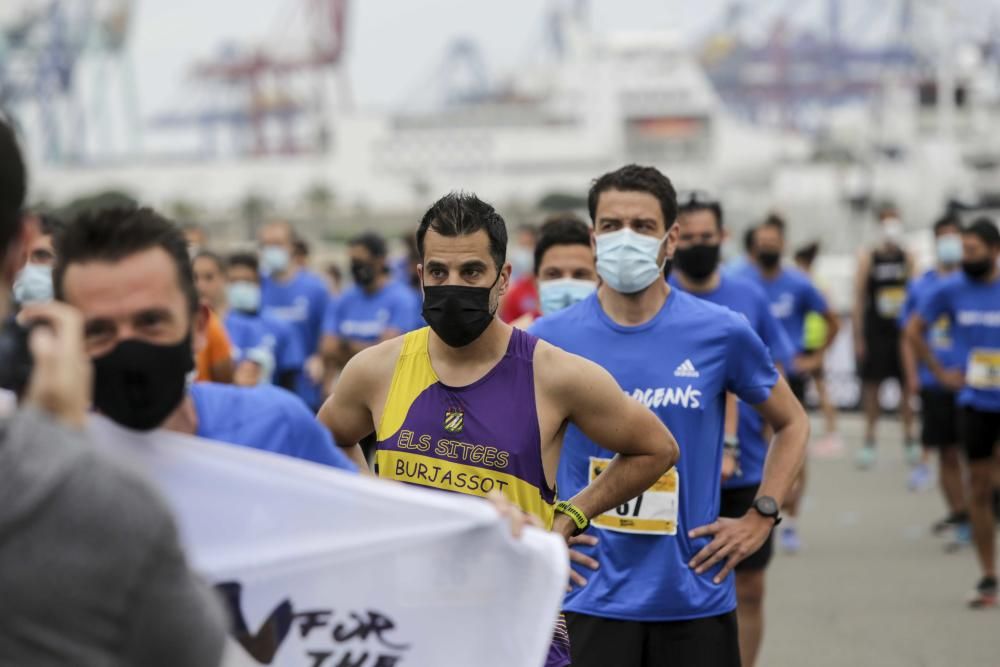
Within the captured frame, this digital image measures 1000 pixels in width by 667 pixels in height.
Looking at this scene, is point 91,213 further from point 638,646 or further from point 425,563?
point 638,646

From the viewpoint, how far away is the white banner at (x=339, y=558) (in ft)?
7.04

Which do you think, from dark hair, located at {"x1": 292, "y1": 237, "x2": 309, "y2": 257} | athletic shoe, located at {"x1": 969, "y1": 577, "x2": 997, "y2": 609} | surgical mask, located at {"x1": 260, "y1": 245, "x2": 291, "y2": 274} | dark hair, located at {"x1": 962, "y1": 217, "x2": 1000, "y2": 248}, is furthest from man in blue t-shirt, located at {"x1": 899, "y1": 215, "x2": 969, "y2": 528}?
dark hair, located at {"x1": 292, "y1": 237, "x2": 309, "y2": 257}

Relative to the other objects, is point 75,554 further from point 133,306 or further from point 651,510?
point 651,510

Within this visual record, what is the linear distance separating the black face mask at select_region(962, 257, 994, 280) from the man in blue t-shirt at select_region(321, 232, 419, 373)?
334 cm

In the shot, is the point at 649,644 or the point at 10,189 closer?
the point at 10,189

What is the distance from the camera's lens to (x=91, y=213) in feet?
7.43

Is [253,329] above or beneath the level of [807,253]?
above

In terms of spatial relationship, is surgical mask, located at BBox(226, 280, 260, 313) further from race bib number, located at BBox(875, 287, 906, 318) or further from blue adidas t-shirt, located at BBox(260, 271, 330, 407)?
race bib number, located at BBox(875, 287, 906, 318)

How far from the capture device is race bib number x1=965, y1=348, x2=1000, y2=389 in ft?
24.8

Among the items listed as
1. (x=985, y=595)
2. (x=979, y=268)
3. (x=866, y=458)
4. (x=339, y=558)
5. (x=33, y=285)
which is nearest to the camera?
(x=339, y=558)

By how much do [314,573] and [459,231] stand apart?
120 cm

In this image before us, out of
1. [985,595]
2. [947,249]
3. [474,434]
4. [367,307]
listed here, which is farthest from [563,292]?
[947,249]

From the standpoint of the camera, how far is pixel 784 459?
3.84 metres

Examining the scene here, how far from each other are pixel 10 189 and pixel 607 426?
1.86 metres
